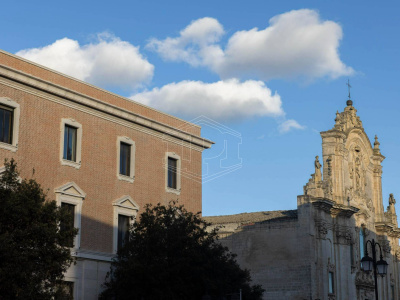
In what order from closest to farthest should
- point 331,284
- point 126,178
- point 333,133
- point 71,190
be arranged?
1. point 71,190
2. point 126,178
3. point 331,284
4. point 333,133

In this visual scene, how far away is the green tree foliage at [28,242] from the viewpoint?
2223 cm

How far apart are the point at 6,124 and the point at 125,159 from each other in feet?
24.3

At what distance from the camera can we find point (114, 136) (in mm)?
34312

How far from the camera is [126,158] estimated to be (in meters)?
35.0

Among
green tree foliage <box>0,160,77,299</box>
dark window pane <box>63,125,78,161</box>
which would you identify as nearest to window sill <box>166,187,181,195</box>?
dark window pane <box>63,125,78,161</box>

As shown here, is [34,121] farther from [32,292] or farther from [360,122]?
[360,122]

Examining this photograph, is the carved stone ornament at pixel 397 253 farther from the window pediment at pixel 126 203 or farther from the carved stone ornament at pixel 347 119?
the window pediment at pixel 126 203

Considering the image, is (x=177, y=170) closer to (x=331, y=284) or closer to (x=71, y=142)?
(x=71, y=142)

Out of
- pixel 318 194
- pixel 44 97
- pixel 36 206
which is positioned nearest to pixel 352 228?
pixel 318 194

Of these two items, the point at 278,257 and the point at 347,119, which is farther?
the point at 347,119

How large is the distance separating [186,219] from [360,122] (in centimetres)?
3246

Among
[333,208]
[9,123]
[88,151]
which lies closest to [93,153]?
[88,151]

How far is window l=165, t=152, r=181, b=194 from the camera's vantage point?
123 ft

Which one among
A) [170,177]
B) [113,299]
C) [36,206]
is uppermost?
[170,177]
